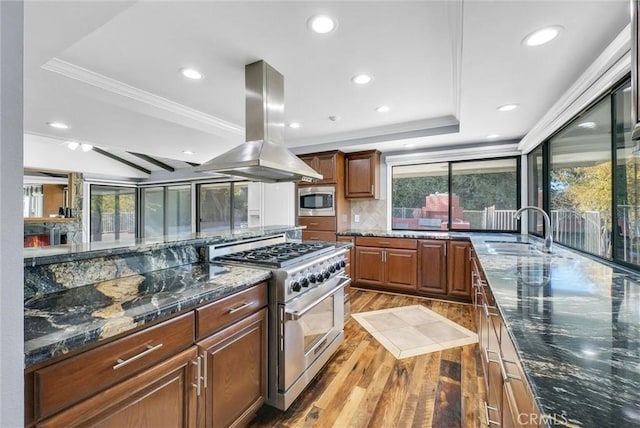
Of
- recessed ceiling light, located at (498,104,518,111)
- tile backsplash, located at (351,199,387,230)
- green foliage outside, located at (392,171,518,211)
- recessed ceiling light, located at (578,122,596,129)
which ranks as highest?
recessed ceiling light, located at (498,104,518,111)

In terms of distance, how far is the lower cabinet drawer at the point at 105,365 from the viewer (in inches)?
31.1

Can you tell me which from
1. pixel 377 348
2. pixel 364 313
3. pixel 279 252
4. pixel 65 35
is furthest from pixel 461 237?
pixel 65 35

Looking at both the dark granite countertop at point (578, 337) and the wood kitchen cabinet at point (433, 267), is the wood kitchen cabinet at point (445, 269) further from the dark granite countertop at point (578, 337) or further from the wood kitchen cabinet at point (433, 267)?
the dark granite countertop at point (578, 337)

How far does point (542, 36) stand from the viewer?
1510 mm

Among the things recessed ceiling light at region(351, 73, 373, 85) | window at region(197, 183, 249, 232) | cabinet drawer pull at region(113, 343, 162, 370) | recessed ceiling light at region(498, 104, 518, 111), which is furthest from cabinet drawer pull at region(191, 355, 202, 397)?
window at region(197, 183, 249, 232)

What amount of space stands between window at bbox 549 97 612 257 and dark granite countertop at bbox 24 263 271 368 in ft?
8.05

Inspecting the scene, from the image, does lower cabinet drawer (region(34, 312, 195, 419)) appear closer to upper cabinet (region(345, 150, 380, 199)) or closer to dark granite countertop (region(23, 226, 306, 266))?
dark granite countertop (region(23, 226, 306, 266))

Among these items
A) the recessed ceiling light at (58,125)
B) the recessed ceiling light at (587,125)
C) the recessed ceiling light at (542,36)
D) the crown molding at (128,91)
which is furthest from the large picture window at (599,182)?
the recessed ceiling light at (58,125)

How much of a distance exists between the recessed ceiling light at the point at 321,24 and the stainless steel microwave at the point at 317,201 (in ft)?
9.13

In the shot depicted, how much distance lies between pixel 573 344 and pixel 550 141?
3.14m

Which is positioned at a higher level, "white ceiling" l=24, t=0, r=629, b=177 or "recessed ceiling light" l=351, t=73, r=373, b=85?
"recessed ceiling light" l=351, t=73, r=373, b=85

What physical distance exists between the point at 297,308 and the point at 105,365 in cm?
103

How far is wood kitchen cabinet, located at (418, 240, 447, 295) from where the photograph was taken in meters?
3.84

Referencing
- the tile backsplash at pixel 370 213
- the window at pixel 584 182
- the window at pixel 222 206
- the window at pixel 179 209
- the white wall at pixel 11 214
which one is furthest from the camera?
the window at pixel 179 209
